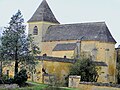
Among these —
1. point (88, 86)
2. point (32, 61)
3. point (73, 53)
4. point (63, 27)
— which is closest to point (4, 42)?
point (32, 61)

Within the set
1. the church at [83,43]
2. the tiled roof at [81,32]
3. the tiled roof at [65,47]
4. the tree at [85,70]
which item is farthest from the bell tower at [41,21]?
the tree at [85,70]

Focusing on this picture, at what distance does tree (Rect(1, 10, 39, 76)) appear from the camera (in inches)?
2419

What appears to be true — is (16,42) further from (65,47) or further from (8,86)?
(65,47)

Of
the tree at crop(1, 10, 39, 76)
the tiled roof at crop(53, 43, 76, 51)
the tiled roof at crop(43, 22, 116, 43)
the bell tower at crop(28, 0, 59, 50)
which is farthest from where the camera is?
the bell tower at crop(28, 0, 59, 50)

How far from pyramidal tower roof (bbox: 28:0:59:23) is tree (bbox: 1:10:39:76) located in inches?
1529

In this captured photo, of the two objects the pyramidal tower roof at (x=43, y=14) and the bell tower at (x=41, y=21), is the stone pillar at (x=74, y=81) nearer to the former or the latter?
the bell tower at (x=41, y=21)

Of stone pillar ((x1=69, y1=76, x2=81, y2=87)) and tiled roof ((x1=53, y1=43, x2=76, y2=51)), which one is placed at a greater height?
tiled roof ((x1=53, y1=43, x2=76, y2=51))

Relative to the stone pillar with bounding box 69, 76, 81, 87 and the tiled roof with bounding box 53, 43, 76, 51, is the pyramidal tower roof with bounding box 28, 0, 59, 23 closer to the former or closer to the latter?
the tiled roof with bounding box 53, 43, 76, 51

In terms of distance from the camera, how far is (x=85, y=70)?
74.7 meters

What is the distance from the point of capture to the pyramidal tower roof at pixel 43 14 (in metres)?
102

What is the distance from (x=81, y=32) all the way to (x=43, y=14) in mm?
10888

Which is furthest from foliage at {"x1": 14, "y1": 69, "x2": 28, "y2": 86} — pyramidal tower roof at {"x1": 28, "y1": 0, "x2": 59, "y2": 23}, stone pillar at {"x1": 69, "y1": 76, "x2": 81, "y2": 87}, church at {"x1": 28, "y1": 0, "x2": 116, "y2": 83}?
pyramidal tower roof at {"x1": 28, "y1": 0, "x2": 59, "y2": 23}

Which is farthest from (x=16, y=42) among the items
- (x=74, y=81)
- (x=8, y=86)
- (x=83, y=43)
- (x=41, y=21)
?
(x=41, y=21)

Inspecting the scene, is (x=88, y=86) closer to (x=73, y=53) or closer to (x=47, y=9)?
(x=73, y=53)
